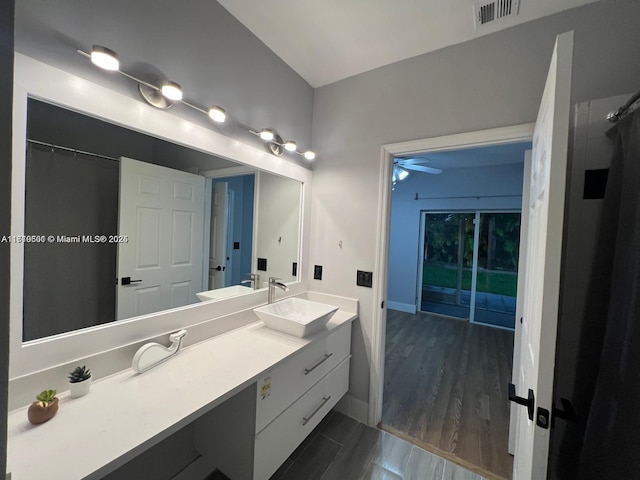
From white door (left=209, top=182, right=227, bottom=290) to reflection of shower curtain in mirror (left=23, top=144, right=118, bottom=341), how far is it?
50 cm

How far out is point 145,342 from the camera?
1181 mm

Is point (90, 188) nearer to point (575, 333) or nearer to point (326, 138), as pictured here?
point (326, 138)

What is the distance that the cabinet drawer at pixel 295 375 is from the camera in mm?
1204

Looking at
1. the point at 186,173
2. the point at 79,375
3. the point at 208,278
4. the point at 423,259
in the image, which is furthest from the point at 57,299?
the point at 423,259

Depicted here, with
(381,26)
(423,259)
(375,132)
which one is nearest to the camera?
(381,26)

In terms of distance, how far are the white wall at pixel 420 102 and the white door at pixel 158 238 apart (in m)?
1.00

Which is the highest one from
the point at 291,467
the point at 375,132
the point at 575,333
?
the point at 375,132

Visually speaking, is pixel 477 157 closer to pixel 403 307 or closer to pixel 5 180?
pixel 403 307

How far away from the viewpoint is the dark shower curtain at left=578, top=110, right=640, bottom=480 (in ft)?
2.73

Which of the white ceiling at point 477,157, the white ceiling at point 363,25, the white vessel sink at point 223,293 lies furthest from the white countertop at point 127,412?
the white ceiling at point 477,157

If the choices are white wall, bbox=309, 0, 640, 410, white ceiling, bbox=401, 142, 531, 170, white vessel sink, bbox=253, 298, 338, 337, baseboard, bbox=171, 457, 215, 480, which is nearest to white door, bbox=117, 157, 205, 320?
white vessel sink, bbox=253, 298, 338, 337

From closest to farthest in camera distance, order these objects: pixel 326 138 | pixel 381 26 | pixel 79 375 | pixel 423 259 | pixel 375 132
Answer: pixel 79 375 < pixel 381 26 < pixel 375 132 < pixel 326 138 < pixel 423 259

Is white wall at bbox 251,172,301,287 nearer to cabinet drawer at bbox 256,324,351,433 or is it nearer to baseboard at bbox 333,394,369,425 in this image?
cabinet drawer at bbox 256,324,351,433

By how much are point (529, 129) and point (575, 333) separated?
1.06m
